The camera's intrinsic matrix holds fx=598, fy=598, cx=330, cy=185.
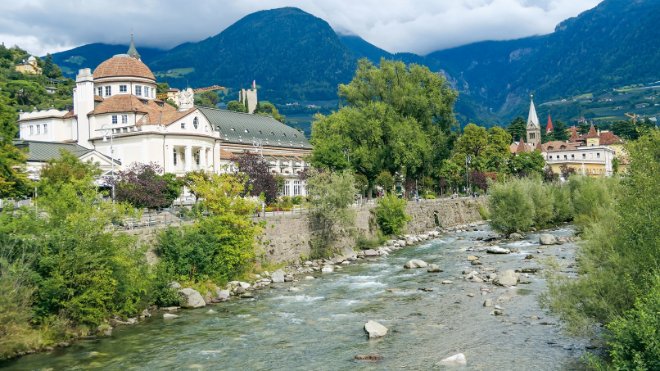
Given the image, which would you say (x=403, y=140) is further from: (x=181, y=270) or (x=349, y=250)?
(x=181, y=270)

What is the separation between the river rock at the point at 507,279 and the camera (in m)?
33.7

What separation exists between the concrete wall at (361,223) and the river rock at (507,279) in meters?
15.6

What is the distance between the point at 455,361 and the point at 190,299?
604 inches

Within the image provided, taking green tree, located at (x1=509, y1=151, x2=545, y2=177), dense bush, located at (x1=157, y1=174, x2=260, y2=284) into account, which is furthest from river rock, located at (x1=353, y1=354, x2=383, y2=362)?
green tree, located at (x1=509, y1=151, x2=545, y2=177)

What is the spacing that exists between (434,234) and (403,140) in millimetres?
10782

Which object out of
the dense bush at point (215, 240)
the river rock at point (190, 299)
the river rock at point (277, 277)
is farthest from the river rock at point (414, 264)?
the river rock at point (190, 299)

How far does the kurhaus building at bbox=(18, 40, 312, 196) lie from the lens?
6356cm

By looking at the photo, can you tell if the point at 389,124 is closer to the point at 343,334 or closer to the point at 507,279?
the point at 507,279

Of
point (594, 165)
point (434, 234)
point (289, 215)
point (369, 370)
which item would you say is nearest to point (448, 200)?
point (434, 234)

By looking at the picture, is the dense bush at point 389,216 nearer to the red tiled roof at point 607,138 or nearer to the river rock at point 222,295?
the river rock at point 222,295

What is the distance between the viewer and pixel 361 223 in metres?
55.6

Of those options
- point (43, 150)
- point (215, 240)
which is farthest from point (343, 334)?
point (43, 150)

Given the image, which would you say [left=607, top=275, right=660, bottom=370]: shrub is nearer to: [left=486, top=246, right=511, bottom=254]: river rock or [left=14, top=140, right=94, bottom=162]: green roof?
[left=486, top=246, right=511, bottom=254]: river rock

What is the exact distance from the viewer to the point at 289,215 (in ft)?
151
